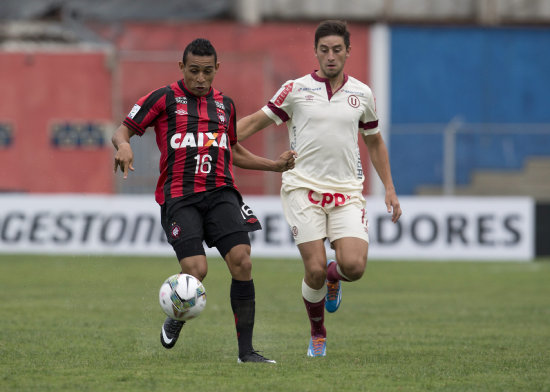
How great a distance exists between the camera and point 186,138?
7.20 metres

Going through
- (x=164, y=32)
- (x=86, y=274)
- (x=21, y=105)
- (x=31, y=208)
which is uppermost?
(x=164, y=32)

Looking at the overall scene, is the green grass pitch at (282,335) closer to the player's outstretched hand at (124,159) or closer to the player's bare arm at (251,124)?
the player's outstretched hand at (124,159)

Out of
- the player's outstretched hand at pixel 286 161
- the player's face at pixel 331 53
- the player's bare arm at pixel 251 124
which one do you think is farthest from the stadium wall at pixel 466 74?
the player's outstretched hand at pixel 286 161

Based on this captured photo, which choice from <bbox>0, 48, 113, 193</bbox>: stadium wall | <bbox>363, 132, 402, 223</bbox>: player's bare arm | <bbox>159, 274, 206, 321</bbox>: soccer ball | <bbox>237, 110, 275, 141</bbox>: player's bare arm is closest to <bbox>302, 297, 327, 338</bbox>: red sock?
<bbox>363, 132, 402, 223</bbox>: player's bare arm

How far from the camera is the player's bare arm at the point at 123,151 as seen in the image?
22.0ft

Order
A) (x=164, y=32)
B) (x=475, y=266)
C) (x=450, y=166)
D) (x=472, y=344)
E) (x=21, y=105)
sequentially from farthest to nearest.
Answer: (x=164, y=32) → (x=21, y=105) → (x=450, y=166) → (x=475, y=266) → (x=472, y=344)

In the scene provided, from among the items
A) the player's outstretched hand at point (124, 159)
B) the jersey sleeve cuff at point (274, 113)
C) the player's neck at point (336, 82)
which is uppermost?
the player's neck at point (336, 82)

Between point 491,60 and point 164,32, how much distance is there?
830 centimetres

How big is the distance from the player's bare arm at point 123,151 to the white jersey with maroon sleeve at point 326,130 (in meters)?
A: 1.32

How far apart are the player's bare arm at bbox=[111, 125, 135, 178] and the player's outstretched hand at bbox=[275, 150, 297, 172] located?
1.04m

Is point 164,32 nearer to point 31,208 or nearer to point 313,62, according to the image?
point 313,62

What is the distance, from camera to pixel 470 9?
89.6 feet

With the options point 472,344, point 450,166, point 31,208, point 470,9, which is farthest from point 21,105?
point 472,344

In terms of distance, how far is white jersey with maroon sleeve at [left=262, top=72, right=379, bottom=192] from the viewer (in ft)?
25.5
